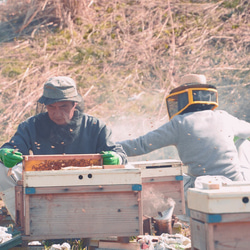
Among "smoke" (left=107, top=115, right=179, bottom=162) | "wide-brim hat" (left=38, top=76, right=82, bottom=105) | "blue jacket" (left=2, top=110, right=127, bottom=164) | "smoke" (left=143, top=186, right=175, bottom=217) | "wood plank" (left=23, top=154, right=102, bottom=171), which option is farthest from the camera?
"smoke" (left=107, top=115, right=179, bottom=162)

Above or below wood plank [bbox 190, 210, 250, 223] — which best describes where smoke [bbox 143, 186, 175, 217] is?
below

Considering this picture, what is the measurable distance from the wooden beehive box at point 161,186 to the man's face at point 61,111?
28.2 inches

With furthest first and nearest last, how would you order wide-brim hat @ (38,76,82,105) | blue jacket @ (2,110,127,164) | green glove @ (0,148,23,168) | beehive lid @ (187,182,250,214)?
blue jacket @ (2,110,127,164), wide-brim hat @ (38,76,82,105), green glove @ (0,148,23,168), beehive lid @ (187,182,250,214)

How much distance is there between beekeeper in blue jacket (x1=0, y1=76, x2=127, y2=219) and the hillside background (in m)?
2.94

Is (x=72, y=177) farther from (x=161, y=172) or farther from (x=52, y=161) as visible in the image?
(x=161, y=172)

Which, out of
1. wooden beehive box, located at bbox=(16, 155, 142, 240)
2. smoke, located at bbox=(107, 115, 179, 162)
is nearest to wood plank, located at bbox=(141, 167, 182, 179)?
wooden beehive box, located at bbox=(16, 155, 142, 240)

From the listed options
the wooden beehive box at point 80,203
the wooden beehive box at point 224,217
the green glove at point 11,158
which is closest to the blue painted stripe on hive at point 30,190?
the wooden beehive box at point 80,203

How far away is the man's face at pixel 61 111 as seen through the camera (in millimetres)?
3760

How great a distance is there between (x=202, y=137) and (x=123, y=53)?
16.4ft

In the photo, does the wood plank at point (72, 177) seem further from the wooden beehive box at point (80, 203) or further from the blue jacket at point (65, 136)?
the blue jacket at point (65, 136)

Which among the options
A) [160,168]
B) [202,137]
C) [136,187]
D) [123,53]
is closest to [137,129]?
[123,53]

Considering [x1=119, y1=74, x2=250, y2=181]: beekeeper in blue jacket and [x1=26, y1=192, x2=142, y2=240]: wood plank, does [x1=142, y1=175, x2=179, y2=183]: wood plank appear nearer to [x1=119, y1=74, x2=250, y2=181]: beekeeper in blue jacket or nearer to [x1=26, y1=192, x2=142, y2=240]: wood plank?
[x1=119, y1=74, x2=250, y2=181]: beekeeper in blue jacket

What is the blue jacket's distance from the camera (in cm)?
381

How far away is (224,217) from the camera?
2258 mm
